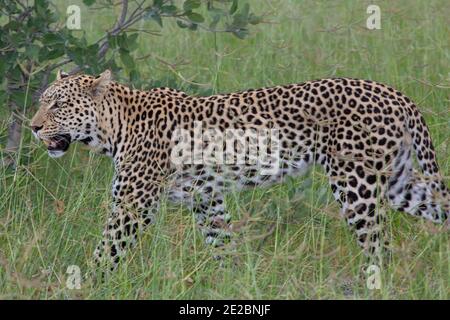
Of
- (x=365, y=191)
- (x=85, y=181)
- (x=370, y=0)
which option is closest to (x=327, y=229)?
(x=365, y=191)

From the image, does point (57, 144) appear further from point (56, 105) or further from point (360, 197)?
point (360, 197)

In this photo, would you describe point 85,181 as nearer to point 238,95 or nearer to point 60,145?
point 60,145

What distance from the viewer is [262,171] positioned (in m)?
6.34

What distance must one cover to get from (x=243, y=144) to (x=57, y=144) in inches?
42.5

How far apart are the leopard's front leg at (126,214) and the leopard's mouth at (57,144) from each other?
39 centimetres

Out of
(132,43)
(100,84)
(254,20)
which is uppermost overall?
(254,20)

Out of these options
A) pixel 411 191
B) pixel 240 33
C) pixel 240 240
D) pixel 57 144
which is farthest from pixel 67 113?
pixel 411 191

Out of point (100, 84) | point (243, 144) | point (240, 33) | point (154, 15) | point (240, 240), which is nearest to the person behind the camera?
point (240, 240)

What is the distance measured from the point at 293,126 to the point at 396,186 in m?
0.68

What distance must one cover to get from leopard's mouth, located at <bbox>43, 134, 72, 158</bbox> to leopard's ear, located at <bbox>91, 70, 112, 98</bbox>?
0.30 meters

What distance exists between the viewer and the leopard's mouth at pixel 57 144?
6.43m

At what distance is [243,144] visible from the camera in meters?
6.38

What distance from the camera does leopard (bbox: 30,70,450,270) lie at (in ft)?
20.0

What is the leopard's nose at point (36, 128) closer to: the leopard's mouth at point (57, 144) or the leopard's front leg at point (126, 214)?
the leopard's mouth at point (57, 144)
